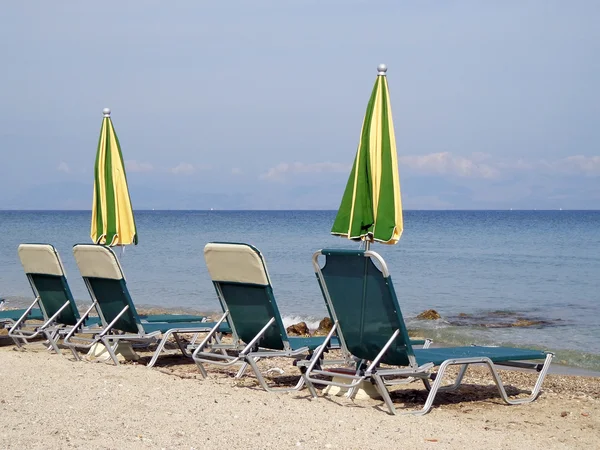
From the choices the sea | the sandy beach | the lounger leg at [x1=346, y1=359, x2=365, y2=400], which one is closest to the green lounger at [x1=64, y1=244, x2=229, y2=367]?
the sandy beach

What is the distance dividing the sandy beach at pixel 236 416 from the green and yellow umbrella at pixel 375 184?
118 cm

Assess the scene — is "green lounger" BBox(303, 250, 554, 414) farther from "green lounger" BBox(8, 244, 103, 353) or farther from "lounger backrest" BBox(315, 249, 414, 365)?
"green lounger" BBox(8, 244, 103, 353)

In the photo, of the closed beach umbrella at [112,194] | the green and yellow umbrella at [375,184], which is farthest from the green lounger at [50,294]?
the green and yellow umbrella at [375,184]

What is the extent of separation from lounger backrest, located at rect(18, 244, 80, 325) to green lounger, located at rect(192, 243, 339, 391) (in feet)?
6.59

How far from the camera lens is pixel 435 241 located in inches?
1722

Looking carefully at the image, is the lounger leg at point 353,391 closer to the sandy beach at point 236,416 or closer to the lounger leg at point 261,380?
the sandy beach at point 236,416

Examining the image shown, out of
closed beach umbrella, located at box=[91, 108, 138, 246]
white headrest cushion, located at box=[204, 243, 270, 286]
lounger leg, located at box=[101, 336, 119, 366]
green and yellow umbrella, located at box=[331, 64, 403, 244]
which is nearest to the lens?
green and yellow umbrella, located at box=[331, 64, 403, 244]

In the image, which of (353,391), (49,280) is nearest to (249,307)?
(353,391)

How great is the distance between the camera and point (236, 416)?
5.01 metres

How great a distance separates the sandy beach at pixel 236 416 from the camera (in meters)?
4.49

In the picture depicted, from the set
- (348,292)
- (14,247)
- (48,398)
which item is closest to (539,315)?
(348,292)

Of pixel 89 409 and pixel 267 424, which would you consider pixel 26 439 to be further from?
pixel 267 424

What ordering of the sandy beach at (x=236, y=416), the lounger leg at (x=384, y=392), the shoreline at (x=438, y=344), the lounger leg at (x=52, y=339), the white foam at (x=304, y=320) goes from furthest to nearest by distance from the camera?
the white foam at (x=304, y=320)
the shoreline at (x=438, y=344)
the lounger leg at (x=52, y=339)
the lounger leg at (x=384, y=392)
the sandy beach at (x=236, y=416)

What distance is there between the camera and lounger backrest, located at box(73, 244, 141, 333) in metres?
7.25
